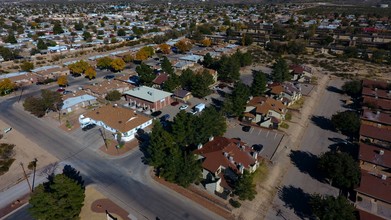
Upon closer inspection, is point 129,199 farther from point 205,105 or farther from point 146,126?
point 205,105

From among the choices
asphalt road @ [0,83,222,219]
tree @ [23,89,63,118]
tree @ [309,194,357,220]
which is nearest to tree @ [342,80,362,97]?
tree @ [309,194,357,220]

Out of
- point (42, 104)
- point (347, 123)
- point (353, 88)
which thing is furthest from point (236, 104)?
point (42, 104)

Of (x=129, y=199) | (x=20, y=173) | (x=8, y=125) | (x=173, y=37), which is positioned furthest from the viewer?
(x=173, y=37)

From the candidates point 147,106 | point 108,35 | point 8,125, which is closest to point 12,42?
point 108,35

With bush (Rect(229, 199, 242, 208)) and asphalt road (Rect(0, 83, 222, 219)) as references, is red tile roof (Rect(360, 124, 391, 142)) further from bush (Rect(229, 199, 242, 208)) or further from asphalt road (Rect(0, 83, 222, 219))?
asphalt road (Rect(0, 83, 222, 219))

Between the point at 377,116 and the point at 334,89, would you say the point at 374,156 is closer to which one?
the point at 377,116
